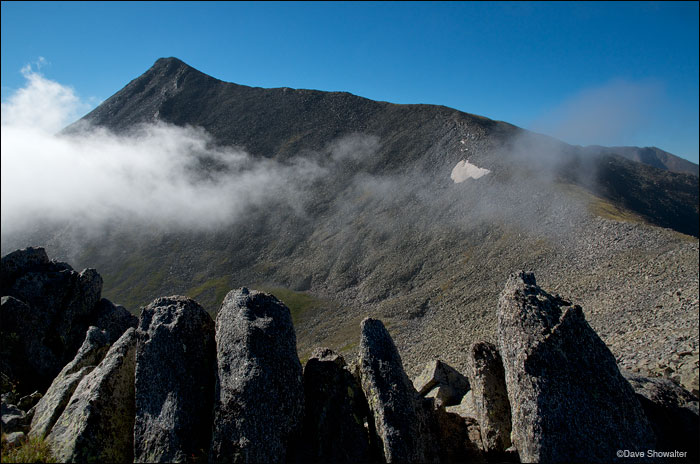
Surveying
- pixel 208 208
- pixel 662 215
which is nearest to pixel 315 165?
pixel 208 208

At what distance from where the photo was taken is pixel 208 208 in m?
187

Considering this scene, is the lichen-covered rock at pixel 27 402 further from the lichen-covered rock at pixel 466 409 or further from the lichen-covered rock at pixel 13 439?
the lichen-covered rock at pixel 466 409

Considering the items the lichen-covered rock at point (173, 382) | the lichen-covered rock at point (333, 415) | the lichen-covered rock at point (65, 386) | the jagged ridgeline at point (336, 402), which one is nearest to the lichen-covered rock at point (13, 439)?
the jagged ridgeline at point (336, 402)

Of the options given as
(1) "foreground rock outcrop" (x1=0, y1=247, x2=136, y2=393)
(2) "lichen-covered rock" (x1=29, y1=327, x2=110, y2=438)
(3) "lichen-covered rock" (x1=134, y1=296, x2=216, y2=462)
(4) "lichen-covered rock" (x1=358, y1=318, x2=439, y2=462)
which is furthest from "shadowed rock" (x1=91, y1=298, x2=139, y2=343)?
(4) "lichen-covered rock" (x1=358, y1=318, x2=439, y2=462)

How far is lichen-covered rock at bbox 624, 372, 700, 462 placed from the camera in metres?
11.3

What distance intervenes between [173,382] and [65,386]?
5.62m

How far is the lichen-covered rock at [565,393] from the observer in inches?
409

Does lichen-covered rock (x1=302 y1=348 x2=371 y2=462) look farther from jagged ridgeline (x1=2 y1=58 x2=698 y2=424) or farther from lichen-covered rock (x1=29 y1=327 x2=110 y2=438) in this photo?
jagged ridgeline (x1=2 y1=58 x2=698 y2=424)

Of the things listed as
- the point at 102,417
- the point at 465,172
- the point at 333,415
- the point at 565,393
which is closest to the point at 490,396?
the point at 565,393

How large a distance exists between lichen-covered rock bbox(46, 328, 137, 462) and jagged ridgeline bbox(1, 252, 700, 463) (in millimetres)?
37

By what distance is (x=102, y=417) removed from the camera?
12070mm

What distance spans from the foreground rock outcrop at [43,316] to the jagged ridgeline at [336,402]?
10631 mm

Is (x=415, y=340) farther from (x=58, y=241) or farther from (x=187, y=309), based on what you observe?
(x=58, y=241)

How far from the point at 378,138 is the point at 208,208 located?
8484cm
